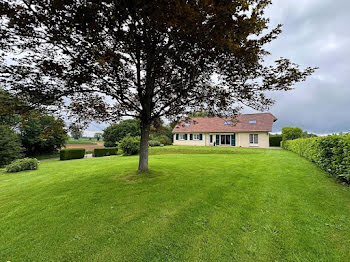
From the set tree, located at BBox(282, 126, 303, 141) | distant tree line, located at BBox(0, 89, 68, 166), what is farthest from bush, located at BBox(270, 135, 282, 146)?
distant tree line, located at BBox(0, 89, 68, 166)

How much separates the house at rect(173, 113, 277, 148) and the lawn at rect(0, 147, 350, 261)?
58.4ft

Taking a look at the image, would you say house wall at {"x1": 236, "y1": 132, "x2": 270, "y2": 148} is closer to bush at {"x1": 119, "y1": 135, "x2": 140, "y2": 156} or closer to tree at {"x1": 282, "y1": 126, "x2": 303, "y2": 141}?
tree at {"x1": 282, "y1": 126, "x2": 303, "y2": 141}

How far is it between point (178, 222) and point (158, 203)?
0.95 metres

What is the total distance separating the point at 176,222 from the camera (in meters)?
3.24

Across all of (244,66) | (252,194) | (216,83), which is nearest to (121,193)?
(252,194)

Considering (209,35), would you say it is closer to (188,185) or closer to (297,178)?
(188,185)

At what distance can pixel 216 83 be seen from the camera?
557 cm

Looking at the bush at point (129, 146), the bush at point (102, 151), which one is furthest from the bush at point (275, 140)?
the bush at point (102, 151)

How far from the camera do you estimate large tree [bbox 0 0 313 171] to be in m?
3.36

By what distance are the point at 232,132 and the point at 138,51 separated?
23186 millimetres

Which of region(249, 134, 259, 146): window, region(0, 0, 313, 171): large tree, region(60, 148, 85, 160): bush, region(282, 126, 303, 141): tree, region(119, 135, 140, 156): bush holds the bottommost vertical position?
region(60, 148, 85, 160): bush

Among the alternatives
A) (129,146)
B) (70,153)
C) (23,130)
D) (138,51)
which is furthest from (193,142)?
(23,130)

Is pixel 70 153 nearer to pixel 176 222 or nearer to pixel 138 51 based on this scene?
pixel 138 51

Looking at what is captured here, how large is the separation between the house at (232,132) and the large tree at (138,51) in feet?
55.6
